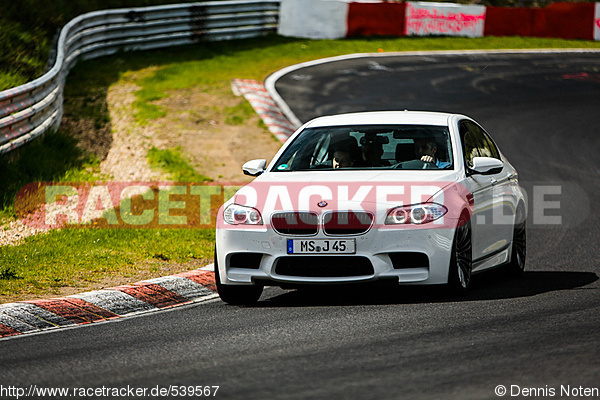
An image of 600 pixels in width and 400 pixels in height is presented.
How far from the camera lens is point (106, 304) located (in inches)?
307

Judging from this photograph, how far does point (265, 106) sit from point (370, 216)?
12.3m

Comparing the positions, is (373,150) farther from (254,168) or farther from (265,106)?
(265,106)

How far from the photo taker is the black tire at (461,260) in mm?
7383

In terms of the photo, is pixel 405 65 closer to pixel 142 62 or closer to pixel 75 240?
pixel 142 62

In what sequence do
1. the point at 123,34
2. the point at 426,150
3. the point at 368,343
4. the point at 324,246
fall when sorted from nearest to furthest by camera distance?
the point at 368,343, the point at 324,246, the point at 426,150, the point at 123,34

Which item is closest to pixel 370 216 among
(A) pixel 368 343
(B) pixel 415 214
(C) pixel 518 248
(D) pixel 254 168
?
(B) pixel 415 214

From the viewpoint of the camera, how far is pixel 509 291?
8008 millimetres

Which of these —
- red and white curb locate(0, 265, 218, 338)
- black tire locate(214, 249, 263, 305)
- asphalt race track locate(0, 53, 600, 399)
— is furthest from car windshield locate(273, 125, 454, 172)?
red and white curb locate(0, 265, 218, 338)

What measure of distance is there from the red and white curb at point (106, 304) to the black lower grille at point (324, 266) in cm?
120

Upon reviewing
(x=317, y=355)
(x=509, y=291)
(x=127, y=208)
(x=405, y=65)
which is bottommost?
Answer: (x=405, y=65)

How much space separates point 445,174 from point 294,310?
176cm

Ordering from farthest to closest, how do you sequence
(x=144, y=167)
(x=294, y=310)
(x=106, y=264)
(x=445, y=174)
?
(x=144, y=167), (x=106, y=264), (x=445, y=174), (x=294, y=310)

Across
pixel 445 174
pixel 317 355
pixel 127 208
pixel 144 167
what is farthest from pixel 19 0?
pixel 317 355

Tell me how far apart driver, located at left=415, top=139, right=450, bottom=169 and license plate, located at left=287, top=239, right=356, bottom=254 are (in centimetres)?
151
